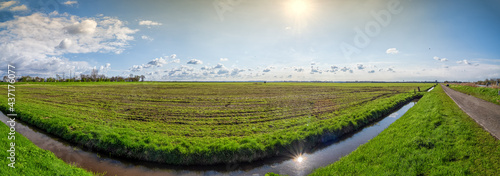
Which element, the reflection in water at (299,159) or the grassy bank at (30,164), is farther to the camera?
the reflection in water at (299,159)

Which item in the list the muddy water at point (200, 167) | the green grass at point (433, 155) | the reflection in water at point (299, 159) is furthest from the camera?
the reflection in water at point (299, 159)

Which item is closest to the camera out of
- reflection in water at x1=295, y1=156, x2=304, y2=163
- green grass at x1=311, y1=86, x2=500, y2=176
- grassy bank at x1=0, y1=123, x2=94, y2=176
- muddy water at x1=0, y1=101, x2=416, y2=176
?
grassy bank at x1=0, y1=123, x2=94, y2=176

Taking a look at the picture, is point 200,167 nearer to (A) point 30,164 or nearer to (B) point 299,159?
(B) point 299,159

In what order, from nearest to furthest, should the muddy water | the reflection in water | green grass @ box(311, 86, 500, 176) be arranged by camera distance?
green grass @ box(311, 86, 500, 176), the muddy water, the reflection in water

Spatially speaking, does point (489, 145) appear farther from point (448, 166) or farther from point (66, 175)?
point (66, 175)

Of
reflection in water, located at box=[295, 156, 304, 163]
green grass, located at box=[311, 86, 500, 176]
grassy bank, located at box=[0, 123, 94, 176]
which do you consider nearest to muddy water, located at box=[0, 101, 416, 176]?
reflection in water, located at box=[295, 156, 304, 163]

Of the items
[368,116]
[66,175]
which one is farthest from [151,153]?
[368,116]

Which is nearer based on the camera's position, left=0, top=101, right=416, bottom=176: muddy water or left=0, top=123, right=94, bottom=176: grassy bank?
left=0, top=123, right=94, bottom=176: grassy bank

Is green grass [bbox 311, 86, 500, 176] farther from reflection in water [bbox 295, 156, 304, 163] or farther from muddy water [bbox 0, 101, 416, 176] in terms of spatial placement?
reflection in water [bbox 295, 156, 304, 163]

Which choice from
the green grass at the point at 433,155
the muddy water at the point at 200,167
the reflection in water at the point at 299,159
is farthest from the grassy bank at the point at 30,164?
the green grass at the point at 433,155

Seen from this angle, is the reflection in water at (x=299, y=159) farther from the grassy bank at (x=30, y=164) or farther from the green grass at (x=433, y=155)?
the grassy bank at (x=30, y=164)

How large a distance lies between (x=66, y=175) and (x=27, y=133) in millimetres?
13281

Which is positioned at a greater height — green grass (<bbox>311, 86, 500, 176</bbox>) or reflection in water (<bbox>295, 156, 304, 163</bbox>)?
green grass (<bbox>311, 86, 500, 176</bbox>)

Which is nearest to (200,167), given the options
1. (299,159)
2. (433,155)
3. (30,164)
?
(299,159)
